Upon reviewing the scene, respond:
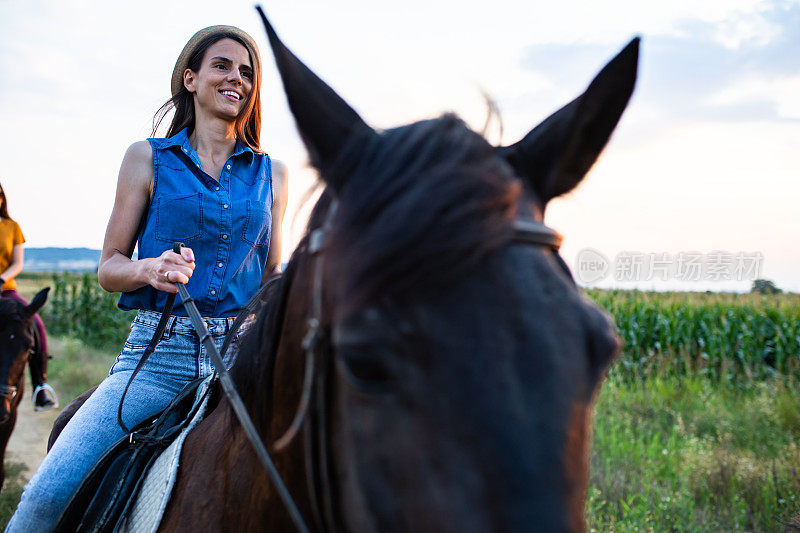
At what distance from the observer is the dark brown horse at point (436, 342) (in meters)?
0.90

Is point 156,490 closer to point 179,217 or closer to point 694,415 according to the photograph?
point 179,217

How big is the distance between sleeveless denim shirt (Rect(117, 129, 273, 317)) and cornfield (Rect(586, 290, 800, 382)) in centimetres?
881

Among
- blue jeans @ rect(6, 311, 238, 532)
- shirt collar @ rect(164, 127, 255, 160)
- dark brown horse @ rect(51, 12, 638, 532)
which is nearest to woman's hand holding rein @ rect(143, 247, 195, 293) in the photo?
blue jeans @ rect(6, 311, 238, 532)

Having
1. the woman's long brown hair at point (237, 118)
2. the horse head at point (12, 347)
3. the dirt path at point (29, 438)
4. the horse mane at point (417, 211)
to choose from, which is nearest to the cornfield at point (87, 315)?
the dirt path at point (29, 438)

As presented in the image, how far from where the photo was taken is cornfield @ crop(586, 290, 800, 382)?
35.4 feet

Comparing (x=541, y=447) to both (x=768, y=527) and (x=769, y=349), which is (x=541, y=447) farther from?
(x=769, y=349)

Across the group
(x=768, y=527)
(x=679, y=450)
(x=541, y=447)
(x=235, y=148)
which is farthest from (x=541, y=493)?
(x=679, y=450)

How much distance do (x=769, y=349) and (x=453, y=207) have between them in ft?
41.5

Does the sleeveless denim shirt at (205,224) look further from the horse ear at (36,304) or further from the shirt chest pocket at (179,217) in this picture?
the horse ear at (36,304)

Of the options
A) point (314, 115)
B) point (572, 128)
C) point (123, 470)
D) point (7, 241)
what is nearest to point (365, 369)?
point (314, 115)

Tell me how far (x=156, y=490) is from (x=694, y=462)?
5416mm

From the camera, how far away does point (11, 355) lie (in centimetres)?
602

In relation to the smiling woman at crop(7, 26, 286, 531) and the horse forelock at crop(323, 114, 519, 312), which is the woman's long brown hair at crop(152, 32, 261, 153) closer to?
the smiling woman at crop(7, 26, 286, 531)

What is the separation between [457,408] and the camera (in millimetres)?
919
